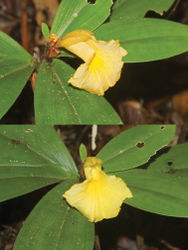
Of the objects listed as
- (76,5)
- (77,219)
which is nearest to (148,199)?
(77,219)

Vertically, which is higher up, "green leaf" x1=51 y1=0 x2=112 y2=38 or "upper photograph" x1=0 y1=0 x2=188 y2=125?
"green leaf" x1=51 y1=0 x2=112 y2=38

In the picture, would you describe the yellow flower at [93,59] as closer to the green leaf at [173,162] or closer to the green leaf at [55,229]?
the green leaf at [173,162]

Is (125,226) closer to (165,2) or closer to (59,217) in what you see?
(59,217)

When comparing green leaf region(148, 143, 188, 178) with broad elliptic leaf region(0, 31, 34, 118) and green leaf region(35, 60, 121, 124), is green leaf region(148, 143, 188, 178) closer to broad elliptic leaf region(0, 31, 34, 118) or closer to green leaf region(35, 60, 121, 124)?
green leaf region(35, 60, 121, 124)

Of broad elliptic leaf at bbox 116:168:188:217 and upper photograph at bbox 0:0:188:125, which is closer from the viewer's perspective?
broad elliptic leaf at bbox 116:168:188:217

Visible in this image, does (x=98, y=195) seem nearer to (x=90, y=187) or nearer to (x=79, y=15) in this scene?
(x=90, y=187)

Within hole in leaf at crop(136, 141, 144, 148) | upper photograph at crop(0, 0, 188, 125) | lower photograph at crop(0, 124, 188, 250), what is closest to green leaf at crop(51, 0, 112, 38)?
upper photograph at crop(0, 0, 188, 125)

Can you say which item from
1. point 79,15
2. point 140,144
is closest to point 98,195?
point 140,144

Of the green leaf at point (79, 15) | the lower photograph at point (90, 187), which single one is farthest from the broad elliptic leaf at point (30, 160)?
the green leaf at point (79, 15)
